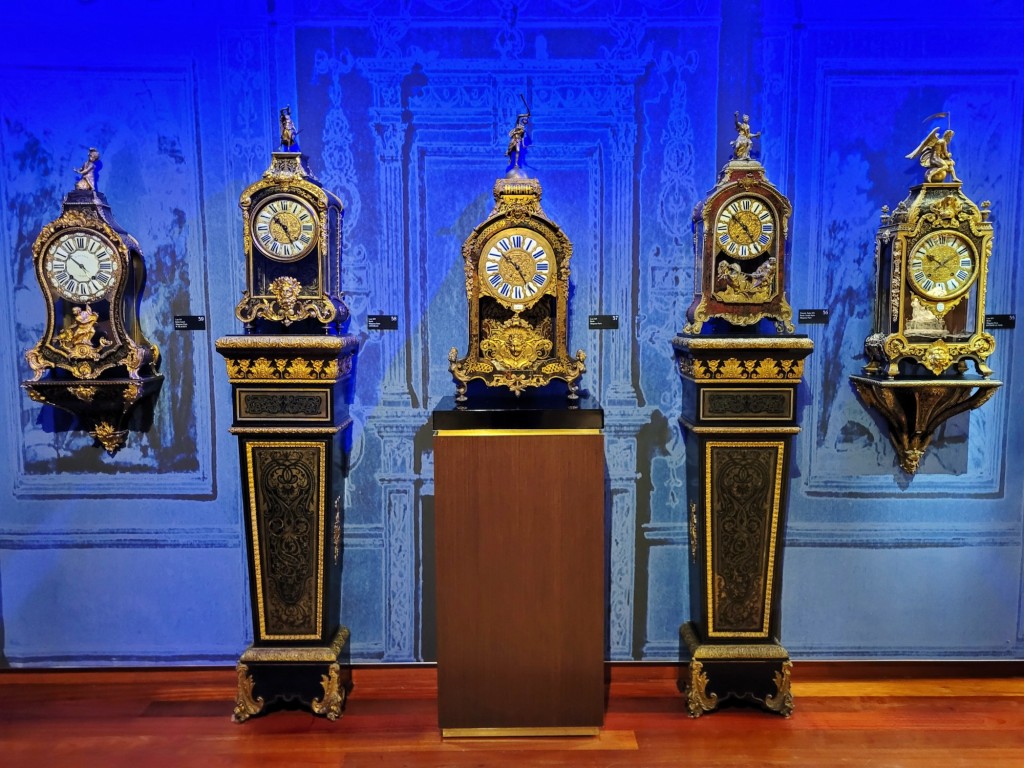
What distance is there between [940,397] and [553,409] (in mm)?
1738

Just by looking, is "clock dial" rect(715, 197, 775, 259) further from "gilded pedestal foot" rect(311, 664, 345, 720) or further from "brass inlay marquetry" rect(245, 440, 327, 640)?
"gilded pedestal foot" rect(311, 664, 345, 720)

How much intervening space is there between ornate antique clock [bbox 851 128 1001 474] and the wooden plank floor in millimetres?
1317

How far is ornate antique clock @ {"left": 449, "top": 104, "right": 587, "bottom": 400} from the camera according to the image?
10.0 ft

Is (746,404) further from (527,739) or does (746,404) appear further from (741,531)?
(527,739)

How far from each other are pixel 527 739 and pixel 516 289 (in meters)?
1.83

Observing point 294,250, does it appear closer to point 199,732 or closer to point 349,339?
point 349,339

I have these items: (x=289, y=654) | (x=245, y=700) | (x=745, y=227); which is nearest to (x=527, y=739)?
(x=289, y=654)

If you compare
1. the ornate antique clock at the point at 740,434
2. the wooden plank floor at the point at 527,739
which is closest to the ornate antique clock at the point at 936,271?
the ornate antique clock at the point at 740,434

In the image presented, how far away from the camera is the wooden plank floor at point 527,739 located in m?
2.96

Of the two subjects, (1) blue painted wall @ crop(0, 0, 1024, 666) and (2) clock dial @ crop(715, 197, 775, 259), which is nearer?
(2) clock dial @ crop(715, 197, 775, 259)

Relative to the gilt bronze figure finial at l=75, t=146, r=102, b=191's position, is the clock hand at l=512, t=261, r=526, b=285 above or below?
below

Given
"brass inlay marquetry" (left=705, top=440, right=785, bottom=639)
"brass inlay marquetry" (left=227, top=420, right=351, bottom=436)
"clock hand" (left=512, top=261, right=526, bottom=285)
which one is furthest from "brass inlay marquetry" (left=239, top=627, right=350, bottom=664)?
"clock hand" (left=512, top=261, right=526, bottom=285)

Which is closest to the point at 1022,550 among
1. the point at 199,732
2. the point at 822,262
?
the point at 822,262

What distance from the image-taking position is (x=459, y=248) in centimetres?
347
